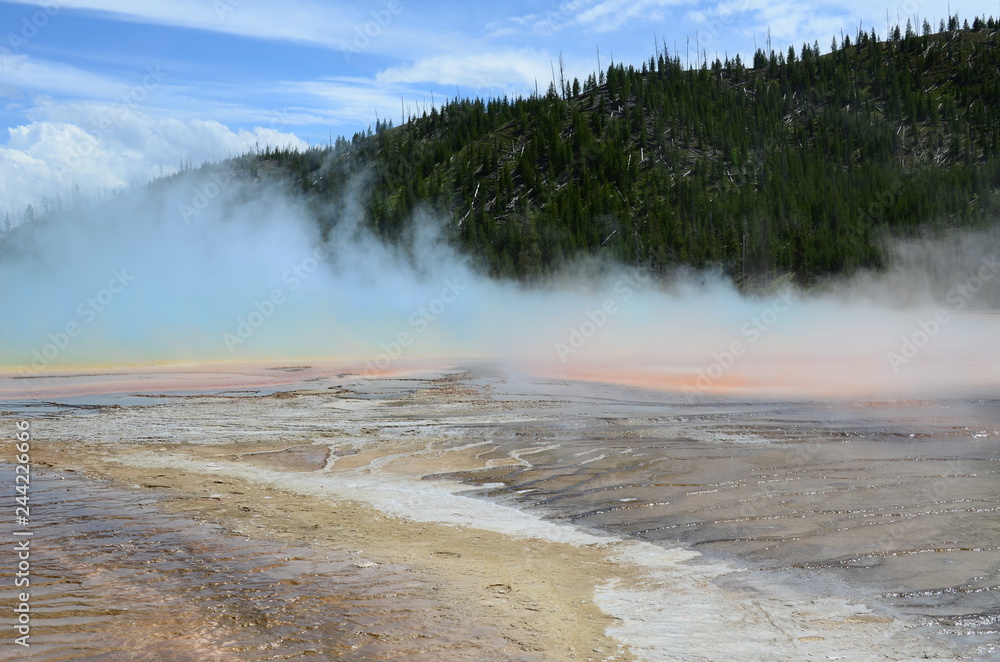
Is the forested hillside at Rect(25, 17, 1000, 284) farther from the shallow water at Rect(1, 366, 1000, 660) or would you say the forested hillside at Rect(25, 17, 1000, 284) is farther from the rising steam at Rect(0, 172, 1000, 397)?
the shallow water at Rect(1, 366, 1000, 660)

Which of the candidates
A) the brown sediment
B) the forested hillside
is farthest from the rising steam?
the brown sediment

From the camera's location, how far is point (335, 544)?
8.59m

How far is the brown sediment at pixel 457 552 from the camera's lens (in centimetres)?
631

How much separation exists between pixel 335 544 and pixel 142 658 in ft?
10.2

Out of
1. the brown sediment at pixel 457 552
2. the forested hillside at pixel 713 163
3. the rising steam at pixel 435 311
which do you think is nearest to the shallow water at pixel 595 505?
the brown sediment at pixel 457 552

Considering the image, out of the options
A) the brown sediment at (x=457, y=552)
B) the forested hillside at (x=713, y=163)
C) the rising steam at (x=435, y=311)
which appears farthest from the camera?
the forested hillside at (x=713, y=163)

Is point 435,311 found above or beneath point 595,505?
above

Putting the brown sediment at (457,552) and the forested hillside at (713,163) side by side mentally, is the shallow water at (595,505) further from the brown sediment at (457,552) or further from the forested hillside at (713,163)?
the forested hillside at (713,163)

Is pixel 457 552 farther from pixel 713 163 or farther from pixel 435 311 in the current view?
pixel 713 163

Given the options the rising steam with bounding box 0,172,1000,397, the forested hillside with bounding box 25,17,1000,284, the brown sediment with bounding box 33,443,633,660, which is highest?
the forested hillside with bounding box 25,17,1000,284

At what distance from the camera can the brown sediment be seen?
6309 mm

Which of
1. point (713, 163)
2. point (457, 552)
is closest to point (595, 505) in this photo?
point (457, 552)

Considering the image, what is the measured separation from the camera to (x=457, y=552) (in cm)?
836

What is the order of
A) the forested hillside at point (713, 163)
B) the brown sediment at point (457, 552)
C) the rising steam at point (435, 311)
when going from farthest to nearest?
the forested hillside at point (713, 163)
the rising steam at point (435, 311)
the brown sediment at point (457, 552)
